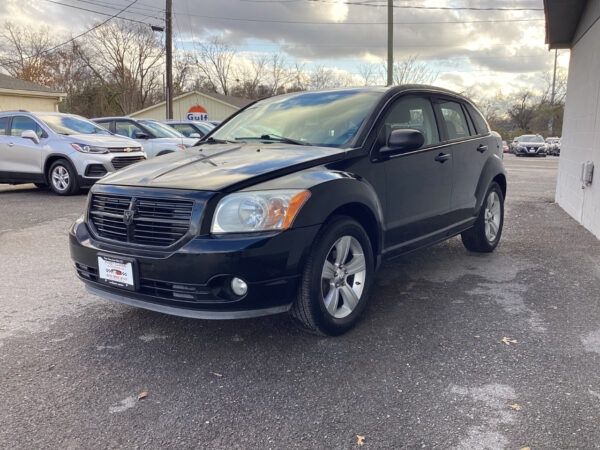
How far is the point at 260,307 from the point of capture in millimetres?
3008

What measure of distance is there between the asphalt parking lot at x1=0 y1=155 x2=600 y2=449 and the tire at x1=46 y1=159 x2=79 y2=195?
588 centimetres

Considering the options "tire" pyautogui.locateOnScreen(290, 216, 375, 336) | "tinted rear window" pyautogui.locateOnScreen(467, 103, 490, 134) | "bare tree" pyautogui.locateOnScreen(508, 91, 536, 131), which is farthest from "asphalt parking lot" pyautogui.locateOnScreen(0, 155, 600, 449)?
"bare tree" pyautogui.locateOnScreen(508, 91, 536, 131)

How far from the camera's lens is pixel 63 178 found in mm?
10484

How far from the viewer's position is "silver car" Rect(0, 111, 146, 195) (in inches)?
404

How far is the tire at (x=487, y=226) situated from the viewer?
5.62m

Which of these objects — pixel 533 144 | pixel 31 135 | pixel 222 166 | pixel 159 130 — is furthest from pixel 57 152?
pixel 533 144

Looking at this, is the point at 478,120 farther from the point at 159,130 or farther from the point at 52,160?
the point at 159,130

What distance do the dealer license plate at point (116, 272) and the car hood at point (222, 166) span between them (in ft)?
1.65

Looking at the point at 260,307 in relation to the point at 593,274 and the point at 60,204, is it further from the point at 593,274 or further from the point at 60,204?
the point at 60,204

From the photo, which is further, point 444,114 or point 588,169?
point 588,169

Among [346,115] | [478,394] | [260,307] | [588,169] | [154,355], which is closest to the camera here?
[478,394]

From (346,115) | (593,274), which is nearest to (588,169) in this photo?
(593,274)

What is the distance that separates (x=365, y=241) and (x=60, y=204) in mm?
7592

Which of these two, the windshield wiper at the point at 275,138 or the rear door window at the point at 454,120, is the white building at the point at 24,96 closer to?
the windshield wiper at the point at 275,138
